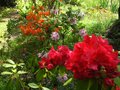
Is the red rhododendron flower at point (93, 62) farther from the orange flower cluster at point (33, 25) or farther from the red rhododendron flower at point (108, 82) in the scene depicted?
the orange flower cluster at point (33, 25)

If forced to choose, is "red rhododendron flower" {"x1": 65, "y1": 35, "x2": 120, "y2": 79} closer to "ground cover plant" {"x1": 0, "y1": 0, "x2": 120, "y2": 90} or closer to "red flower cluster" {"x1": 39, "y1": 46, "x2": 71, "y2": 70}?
"ground cover plant" {"x1": 0, "y1": 0, "x2": 120, "y2": 90}

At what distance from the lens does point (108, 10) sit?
14.9 metres

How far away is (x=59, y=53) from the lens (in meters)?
2.74

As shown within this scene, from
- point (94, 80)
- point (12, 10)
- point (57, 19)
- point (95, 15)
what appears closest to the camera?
point (94, 80)

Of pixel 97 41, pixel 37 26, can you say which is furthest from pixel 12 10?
pixel 97 41

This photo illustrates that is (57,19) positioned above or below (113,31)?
above

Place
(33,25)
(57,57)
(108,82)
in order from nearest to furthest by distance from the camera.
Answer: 1. (108,82)
2. (57,57)
3. (33,25)

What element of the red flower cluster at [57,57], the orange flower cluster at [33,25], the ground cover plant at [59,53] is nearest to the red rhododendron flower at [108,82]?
the ground cover plant at [59,53]

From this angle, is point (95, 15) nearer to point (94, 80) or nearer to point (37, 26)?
point (37, 26)

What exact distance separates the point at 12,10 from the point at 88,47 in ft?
42.4

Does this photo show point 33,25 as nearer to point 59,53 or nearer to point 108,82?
point 59,53

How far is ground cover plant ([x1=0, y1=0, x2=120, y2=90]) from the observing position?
217cm

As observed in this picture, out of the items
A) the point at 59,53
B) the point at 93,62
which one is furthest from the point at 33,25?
the point at 93,62

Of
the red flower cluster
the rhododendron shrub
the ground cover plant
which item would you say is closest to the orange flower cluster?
the ground cover plant
